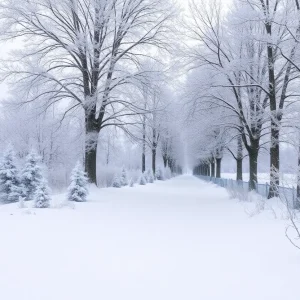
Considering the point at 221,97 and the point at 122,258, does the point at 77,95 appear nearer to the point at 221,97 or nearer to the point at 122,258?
the point at 221,97

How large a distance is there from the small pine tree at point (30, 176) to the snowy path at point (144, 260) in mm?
13229

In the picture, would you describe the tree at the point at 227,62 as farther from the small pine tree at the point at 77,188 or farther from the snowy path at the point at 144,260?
the snowy path at the point at 144,260

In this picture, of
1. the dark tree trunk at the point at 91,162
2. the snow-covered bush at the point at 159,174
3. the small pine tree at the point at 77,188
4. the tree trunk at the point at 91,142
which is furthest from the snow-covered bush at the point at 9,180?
the snow-covered bush at the point at 159,174

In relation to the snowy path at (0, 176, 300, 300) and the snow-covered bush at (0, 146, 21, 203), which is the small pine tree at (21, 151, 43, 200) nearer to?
the snow-covered bush at (0, 146, 21, 203)

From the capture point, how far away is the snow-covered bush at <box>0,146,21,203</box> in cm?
1995

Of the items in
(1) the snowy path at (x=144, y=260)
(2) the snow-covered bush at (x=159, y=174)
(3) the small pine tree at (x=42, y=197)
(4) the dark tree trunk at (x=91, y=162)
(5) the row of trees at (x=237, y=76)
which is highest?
(5) the row of trees at (x=237, y=76)

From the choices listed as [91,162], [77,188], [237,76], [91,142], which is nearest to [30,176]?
[91,162]

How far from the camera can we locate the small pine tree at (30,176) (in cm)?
2019

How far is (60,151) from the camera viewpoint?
1452 inches

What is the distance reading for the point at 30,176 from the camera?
Answer: 2023 cm

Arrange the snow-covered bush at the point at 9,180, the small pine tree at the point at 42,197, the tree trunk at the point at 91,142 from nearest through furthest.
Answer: the small pine tree at the point at 42,197 → the tree trunk at the point at 91,142 → the snow-covered bush at the point at 9,180

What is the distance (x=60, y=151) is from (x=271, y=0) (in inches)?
1116

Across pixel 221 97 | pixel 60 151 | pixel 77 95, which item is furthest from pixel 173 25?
pixel 60 151

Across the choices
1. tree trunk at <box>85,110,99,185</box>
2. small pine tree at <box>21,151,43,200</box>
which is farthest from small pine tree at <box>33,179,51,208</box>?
small pine tree at <box>21,151,43,200</box>
